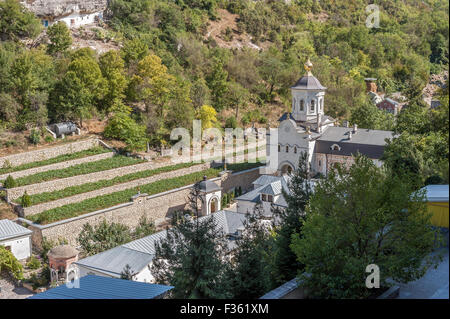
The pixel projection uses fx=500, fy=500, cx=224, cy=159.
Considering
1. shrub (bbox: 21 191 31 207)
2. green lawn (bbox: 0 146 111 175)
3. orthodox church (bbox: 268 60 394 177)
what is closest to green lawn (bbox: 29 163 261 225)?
shrub (bbox: 21 191 31 207)

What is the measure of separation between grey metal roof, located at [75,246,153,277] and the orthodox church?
41.3 feet

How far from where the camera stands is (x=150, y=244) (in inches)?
634

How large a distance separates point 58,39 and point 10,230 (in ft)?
53.4

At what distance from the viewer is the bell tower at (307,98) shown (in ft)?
86.8

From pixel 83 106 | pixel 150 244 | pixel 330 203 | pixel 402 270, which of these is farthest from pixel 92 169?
pixel 402 270

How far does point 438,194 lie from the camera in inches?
262

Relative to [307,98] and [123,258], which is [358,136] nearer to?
[307,98]

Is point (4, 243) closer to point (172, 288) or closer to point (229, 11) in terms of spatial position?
point (172, 288)

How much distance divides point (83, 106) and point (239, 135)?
32.8 ft

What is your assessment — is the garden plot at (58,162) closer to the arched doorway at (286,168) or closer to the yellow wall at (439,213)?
the arched doorway at (286,168)

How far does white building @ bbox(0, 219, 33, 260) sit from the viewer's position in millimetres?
17141

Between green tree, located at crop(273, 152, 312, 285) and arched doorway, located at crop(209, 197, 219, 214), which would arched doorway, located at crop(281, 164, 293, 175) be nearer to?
arched doorway, located at crop(209, 197, 219, 214)

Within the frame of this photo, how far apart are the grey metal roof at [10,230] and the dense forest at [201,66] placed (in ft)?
26.2

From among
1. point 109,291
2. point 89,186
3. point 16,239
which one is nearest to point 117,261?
point 16,239
